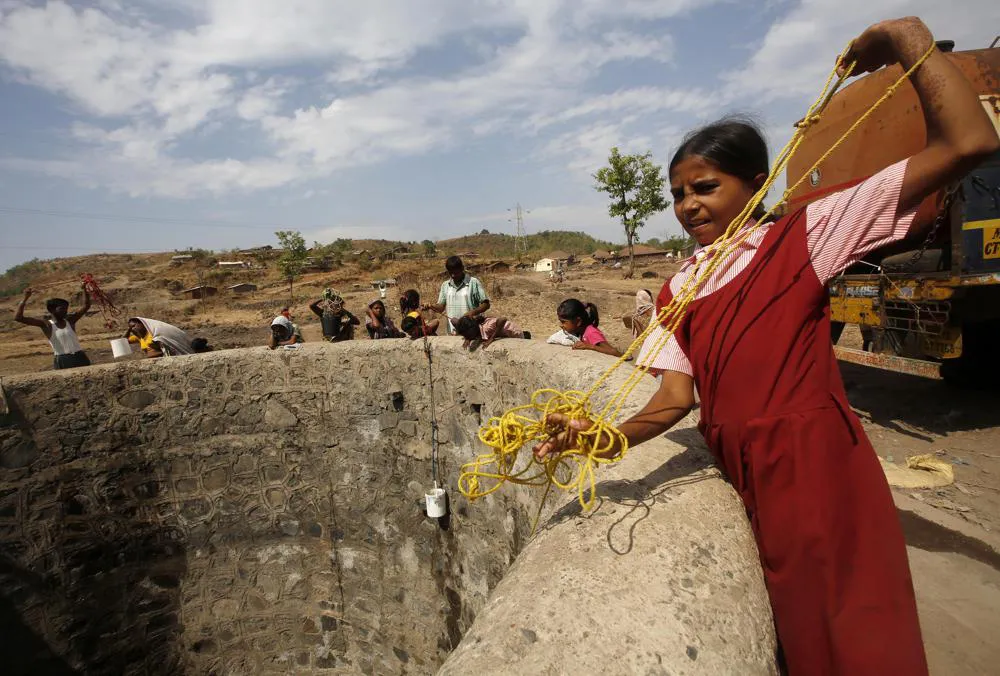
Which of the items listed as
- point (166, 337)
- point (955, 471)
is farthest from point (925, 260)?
point (166, 337)

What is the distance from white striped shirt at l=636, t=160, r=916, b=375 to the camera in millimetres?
1054

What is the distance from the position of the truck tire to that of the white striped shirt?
20.1ft

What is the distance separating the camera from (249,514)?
4699 mm

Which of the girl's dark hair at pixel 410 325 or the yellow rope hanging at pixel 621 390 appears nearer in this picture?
the yellow rope hanging at pixel 621 390

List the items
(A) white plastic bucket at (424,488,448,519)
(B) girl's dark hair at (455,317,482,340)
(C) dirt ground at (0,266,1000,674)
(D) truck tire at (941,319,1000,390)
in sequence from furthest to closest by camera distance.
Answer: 1. (D) truck tire at (941,319,1000,390)
2. (A) white plastic bucket at (424,488,448,519)
3. (B) girl's dark hair at (455,317,482,340)
4. (C) dirt ground at (0,266,1000,674)

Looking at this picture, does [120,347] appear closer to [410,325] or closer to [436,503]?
[410,325]

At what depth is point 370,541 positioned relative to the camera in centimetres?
447

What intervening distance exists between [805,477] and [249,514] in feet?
16.3

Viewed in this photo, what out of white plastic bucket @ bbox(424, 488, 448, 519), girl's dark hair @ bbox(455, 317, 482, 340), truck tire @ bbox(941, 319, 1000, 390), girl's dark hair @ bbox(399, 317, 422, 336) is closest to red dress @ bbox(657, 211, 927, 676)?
girl's dark hair @ bbox(455, 317, 482, 340)

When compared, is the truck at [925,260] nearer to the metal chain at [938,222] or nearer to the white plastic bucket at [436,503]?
the metal chain at [938,222]

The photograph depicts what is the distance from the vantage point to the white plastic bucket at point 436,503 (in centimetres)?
399

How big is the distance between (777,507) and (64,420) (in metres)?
5.56

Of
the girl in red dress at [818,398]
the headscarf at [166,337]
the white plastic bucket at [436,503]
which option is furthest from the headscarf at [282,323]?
the girl in red dress at [818,398]

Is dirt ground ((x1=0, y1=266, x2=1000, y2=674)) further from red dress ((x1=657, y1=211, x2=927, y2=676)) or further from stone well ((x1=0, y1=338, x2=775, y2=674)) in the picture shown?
stone well ((x1=0, y1=338, x2=775, y2=674))
